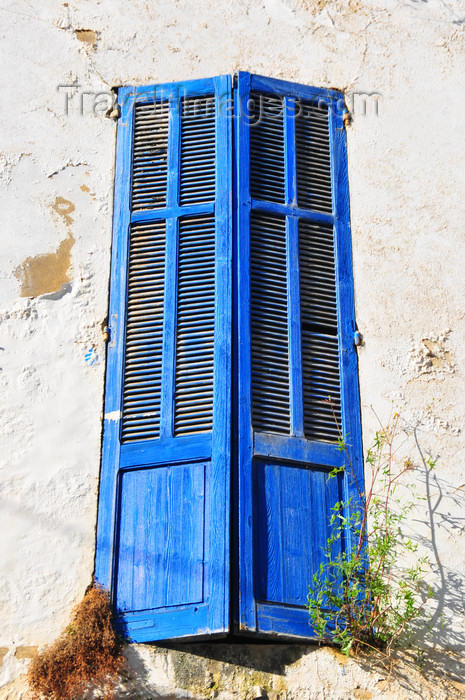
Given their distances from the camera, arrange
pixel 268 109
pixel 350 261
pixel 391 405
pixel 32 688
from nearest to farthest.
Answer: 1. pixel 32 688
2. pixel 391 405
3. pixel 350 261
4. pixel 268 109

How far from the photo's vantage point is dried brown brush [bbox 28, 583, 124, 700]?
4.37 metres

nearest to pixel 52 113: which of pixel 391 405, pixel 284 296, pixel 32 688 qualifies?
pixel 284 296

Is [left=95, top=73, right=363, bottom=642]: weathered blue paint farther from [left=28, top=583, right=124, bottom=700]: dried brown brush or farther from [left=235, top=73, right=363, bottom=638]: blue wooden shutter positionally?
[left=28, top=583, right=124, bottom=700]: dried brown brush

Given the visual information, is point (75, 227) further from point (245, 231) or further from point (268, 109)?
point (268, 109)

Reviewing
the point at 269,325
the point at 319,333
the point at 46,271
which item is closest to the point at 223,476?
the point at 269,325

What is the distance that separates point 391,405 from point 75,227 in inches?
75.8

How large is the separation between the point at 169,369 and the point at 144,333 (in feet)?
0.86

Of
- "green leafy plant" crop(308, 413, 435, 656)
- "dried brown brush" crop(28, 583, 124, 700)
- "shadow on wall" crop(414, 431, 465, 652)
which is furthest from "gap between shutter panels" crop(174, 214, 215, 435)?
"shadow on wall" crop(414, 431, 465, 652)

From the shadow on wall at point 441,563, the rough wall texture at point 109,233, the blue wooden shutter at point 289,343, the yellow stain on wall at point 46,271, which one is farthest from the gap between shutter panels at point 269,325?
the yellow stain on wall at point 46,271

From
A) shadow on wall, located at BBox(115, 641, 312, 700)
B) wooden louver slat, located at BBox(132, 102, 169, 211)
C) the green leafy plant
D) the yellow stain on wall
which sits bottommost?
shadow on wall, located at BBox(115, 641, 312, 700)

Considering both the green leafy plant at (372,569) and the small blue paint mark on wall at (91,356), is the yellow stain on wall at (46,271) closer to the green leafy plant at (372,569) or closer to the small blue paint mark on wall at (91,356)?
the small blue paint mark on wall at (91,356)

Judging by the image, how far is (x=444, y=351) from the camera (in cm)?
537

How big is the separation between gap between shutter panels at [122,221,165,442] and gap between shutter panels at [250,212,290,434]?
472mm

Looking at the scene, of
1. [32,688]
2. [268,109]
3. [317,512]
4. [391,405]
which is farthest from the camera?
[268,109]
